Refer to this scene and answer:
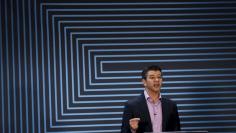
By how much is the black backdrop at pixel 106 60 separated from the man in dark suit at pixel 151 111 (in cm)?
77

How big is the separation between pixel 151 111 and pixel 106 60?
999 mm

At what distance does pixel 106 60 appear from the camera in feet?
15.8

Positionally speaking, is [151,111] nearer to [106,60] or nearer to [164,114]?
[164,114]

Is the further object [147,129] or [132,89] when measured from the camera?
[132,89]

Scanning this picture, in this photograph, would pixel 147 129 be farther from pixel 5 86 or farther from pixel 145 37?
pixel 5 86

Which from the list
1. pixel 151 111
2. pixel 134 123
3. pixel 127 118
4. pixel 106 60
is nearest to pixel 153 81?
pixel 151 111

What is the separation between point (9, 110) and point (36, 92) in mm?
334

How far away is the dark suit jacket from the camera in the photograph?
13.0 ft

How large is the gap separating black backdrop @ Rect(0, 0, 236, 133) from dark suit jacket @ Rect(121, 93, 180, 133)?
799mm

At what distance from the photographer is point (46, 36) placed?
15.6ft

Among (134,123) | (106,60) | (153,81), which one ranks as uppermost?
(106,60)

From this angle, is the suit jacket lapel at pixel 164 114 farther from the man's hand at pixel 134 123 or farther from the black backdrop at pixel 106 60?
the black backdrop at pixel 106 60

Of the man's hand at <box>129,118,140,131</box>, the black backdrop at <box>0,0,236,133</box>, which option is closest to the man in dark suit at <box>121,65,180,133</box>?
the man's hand at <box>129,118,140,131</box>

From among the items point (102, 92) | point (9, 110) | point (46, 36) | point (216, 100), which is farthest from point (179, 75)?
point (9, 110)
